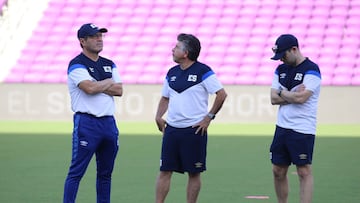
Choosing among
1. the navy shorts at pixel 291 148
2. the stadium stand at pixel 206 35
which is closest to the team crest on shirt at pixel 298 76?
the navy shorts at pixel 291 148

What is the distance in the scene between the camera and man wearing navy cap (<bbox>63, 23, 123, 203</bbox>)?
8.48 metres

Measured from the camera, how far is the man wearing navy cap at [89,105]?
8.48 m

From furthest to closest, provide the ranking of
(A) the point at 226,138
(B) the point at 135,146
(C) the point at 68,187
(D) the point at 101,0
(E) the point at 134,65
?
(D) the point at 101,0
(E) the point at 134,65
(A) the point at 226,138
(B) the point at 135,146
(C) the point at 68,187

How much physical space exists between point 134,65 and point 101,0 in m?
3.49

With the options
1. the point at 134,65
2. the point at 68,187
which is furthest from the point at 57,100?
the point at 68,187

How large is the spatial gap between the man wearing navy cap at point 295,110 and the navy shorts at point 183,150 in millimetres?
837

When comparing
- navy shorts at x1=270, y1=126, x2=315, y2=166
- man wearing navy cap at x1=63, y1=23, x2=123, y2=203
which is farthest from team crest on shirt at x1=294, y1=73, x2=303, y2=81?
man wearing navy cap at x1=63, y1=23, x2=123, y2=203

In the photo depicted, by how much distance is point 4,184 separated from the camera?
443 inches

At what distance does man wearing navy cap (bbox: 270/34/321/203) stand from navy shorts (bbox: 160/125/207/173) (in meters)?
0.84

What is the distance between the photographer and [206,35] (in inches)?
1036

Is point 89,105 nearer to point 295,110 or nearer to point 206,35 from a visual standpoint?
point 295,110

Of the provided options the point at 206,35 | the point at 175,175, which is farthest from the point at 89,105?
the point at 206,35

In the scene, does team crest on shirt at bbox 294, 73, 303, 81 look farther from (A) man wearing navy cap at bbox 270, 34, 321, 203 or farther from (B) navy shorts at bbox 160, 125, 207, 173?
(B) navy shorts at bbox 160, 125, 207, 173

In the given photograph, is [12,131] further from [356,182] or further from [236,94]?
[356,182]
